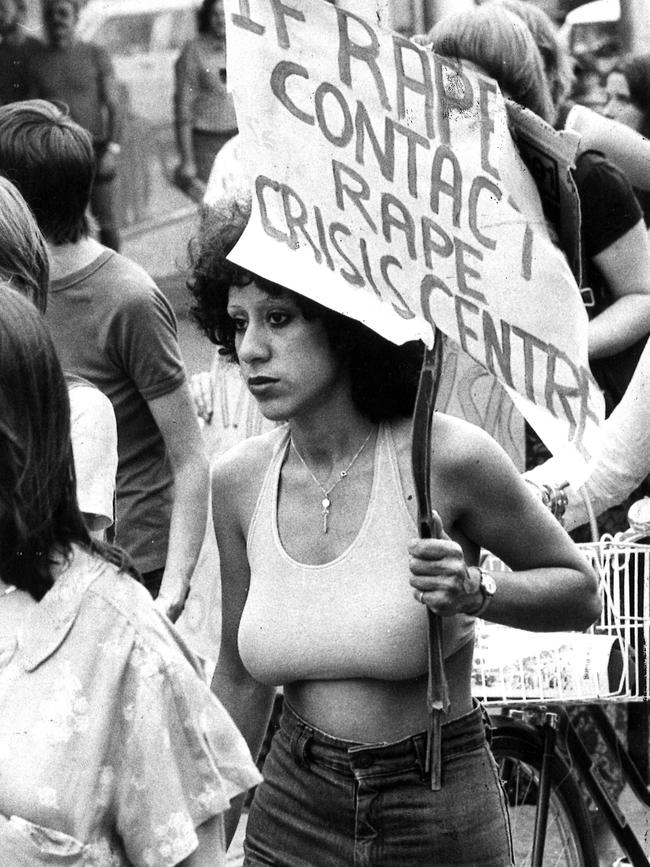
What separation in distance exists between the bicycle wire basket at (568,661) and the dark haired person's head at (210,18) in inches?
343

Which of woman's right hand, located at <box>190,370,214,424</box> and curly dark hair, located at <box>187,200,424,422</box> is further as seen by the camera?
woman's right hand, located at <box>190,370,214,424</box>

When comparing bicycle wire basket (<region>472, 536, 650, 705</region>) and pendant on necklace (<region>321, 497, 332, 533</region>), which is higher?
pendant on necklace (<region>321, 497, 332, 533</region>)

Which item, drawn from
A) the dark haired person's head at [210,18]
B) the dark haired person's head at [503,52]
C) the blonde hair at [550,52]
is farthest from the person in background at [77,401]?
the dark haired person's head at [210,18]

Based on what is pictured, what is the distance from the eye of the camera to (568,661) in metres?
3.71

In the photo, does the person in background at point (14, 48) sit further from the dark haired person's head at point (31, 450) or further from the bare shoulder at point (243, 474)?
the dark haired person's head at point (31, 450)

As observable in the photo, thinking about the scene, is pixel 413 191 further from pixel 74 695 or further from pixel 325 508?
pixel 74 695

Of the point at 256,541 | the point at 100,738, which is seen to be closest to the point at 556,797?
the point at 256,541

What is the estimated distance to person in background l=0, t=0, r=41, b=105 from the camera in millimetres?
11734

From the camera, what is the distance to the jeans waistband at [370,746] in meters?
2.81

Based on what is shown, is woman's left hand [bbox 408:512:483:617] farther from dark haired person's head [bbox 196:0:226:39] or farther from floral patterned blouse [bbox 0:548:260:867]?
dark haired person's head [bbox 196:0:226:39]

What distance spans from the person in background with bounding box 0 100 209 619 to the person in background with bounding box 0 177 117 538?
84 cm

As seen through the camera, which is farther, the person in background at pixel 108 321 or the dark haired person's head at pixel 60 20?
the dark haired person's head at pixel 60 20

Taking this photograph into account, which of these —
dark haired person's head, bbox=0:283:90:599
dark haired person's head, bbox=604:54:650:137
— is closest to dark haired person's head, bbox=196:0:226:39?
dark haired person's head, bbox=604:54:650:137

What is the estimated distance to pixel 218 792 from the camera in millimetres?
2189
